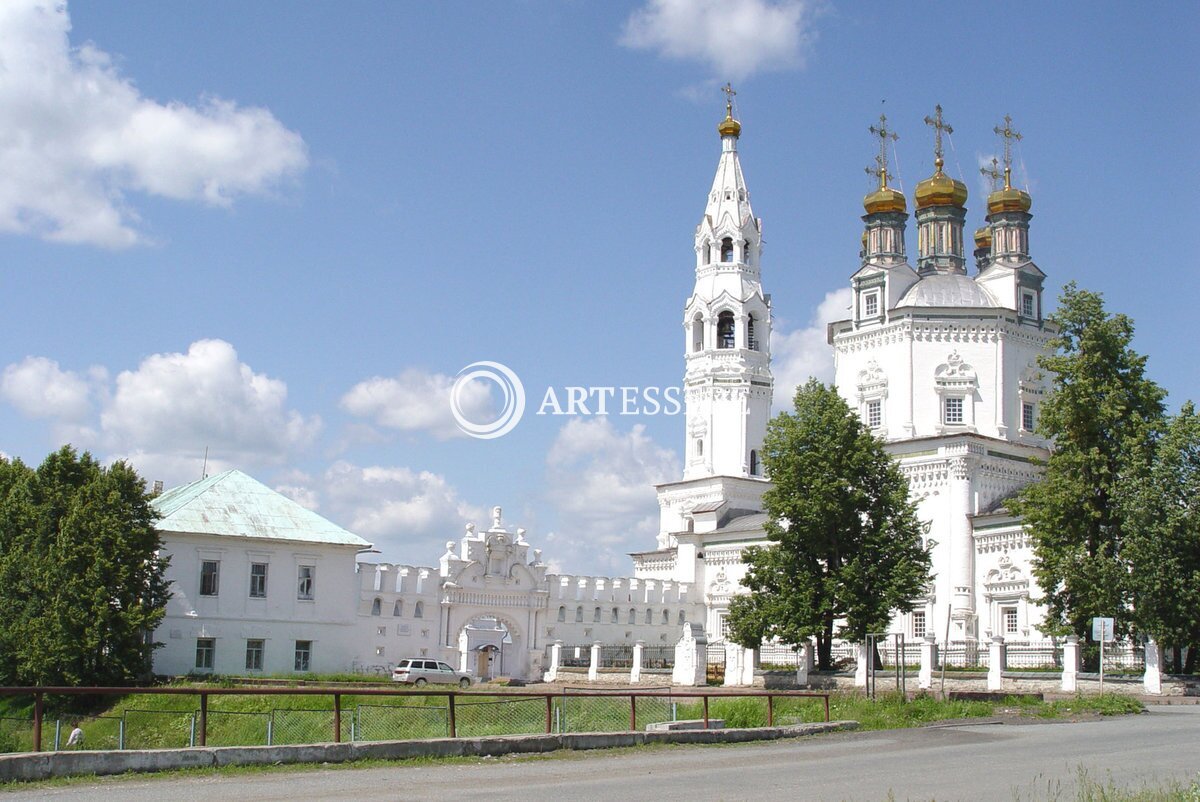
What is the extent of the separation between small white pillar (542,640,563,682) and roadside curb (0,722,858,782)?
91.0ft

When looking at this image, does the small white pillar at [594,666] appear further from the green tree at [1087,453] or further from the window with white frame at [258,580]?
the green tree at [1087,453]

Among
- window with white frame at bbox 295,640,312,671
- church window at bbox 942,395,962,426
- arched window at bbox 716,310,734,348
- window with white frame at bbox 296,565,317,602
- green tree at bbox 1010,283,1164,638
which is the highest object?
arched window at bbox 716,310,734,348

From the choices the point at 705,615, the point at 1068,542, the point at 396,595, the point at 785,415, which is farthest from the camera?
the point at 705,615

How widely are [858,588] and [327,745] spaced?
2181 centimetres

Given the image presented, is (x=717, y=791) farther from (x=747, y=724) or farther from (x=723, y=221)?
(x=723, y=221)

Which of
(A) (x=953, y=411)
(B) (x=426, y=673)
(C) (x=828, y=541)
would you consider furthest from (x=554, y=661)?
(A) (x=953, y=411)

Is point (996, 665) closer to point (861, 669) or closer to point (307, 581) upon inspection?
point (861, 669)

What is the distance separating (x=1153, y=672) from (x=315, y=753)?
20.3 meters

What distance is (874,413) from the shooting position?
50.0 meters

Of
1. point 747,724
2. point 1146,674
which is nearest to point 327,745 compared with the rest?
point 747,724

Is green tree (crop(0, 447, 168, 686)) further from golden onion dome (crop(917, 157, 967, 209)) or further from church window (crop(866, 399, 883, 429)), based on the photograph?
golden onion dome (crop(917, 157, 967, 209))

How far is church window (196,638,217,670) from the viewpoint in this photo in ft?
126

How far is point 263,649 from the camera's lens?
39500 mm

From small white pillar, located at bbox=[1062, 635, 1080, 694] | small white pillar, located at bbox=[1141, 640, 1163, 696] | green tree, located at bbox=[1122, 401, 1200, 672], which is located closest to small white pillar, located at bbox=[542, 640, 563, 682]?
small white pillar, located at bbox=[1062, 635, 1080, 694]
